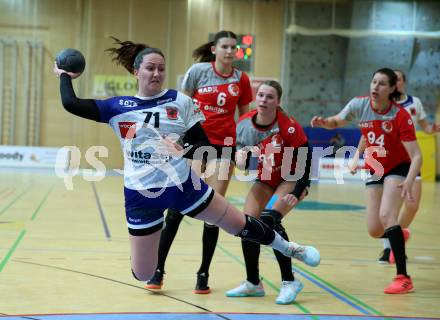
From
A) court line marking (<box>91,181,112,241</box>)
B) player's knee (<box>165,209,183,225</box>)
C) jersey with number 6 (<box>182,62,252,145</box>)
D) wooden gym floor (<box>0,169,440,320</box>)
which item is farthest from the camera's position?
court line marking (<box>91,181,112,241</box>)

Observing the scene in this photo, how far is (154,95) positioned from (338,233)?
543 cm

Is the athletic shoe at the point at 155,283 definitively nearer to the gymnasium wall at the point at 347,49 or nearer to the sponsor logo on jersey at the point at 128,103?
the sponsor logo on jersey at the point at 128,103

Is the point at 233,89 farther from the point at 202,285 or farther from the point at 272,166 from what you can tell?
the point at 202,285

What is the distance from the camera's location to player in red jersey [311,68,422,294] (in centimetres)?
600

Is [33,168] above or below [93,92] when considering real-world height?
below

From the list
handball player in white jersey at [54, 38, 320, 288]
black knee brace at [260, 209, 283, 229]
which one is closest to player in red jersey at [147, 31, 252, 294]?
black knee brace at [260, 209, 283, 229]

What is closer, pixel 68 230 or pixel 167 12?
pixel 68 230

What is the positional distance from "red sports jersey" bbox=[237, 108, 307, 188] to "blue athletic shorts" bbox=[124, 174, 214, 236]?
42.4 inches

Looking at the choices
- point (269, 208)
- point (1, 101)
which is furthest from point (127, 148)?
→ point (1, 101)

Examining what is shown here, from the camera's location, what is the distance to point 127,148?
15.4 feet

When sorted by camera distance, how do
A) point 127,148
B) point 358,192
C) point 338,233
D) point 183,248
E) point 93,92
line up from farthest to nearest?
point 93,92, point 358,192, point 338,233, point 183,248, point 127,148

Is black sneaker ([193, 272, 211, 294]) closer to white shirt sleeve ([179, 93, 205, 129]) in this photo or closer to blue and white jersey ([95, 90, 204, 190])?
blue and white jersey ([95, 90, 204, 190])

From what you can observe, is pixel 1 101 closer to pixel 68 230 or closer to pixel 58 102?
pixel 58 102

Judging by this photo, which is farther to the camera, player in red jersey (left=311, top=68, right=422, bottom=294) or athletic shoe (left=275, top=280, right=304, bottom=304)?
player in red jersey (left=311, top=68, right=422, bottom=294)
